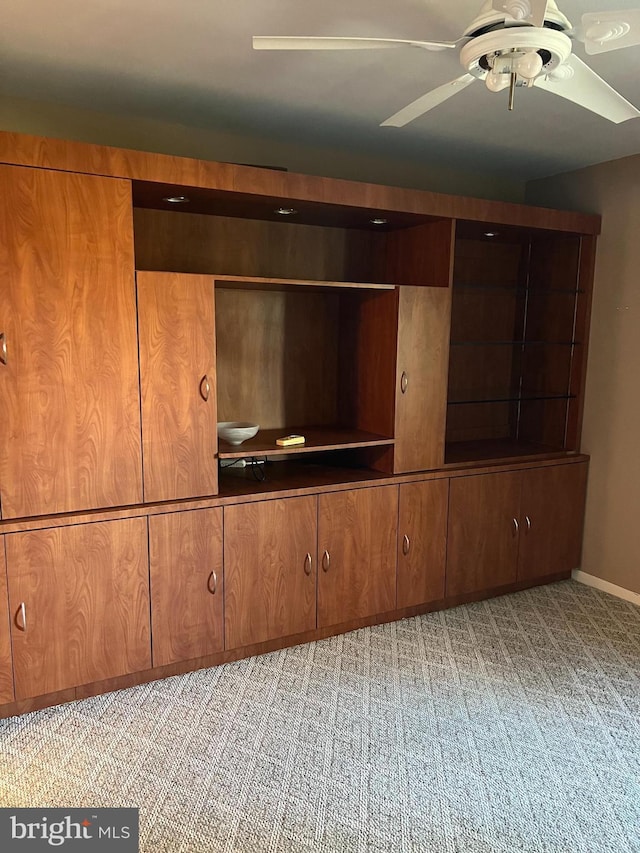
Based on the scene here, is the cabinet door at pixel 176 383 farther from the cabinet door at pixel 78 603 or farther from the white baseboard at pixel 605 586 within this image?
the white baseboard at pixel 605 586

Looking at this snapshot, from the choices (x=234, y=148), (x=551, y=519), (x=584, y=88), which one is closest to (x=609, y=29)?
(x=584, y=88)

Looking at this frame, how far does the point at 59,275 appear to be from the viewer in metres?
2.39

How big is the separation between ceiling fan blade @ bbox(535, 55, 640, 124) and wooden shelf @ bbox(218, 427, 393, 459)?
177 cm

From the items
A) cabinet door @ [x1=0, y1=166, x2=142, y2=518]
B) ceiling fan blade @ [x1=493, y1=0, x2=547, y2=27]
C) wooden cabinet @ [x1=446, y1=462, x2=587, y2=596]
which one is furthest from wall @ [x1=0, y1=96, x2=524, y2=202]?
ceiling fan blade @ [x1=493, y1=0, x2=547, y2=27]

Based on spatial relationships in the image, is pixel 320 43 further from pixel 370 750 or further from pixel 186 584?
pixel 370 750

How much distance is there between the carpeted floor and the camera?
200cm

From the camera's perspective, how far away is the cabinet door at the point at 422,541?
11.0 ft

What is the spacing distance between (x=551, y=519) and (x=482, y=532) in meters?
0.55

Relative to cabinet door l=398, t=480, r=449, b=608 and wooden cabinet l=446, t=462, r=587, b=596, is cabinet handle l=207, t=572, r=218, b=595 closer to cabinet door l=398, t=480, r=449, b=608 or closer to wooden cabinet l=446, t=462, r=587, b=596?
cabinet door l=398, t=480, r=449, b=608

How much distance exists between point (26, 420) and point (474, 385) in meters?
2.81

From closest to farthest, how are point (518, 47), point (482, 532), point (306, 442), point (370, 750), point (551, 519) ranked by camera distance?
point (518, 47) → point (370, 750) → point (306, 442) → point (482, 532) → point (551, 519)

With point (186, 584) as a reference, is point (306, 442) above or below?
above

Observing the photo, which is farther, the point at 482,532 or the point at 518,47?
the point at 482,532

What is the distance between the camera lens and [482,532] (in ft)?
11.8
